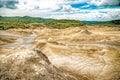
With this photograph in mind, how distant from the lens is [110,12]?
159 ft

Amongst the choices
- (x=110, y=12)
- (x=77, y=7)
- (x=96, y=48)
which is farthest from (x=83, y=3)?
(x=96, y=48)

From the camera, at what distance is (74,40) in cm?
6025

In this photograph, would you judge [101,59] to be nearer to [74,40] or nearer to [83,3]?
[83,3]

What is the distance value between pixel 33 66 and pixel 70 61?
1637 cm

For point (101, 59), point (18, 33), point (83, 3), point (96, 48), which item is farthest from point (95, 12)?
point (18, 33)

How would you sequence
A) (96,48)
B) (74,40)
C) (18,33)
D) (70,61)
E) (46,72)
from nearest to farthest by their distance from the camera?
(46,72)
(70,61)
(96,48)
(74,40)
(18,33)

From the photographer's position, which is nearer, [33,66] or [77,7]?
[33,66]

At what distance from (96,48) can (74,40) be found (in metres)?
13.8

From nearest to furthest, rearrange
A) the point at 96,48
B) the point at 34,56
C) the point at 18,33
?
the point at 34,56 < the point at 96,48 < the point at 18,33

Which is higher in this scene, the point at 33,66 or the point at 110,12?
the point at 110,12

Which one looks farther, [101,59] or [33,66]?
[101,59]

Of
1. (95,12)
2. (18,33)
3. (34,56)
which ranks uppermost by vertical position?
(95,12)

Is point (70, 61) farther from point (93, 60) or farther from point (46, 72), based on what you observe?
point (46, 72)

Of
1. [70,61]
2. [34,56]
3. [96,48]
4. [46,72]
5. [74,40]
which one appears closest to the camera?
[46,72]
